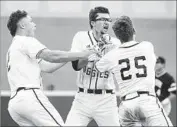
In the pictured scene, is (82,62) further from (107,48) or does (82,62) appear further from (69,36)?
(69,36)

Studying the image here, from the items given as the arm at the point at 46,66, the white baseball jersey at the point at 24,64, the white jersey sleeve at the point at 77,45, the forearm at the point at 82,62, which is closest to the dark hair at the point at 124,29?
the forearm at the point at 82,62

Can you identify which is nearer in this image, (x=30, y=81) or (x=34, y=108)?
(x=34, y=108)

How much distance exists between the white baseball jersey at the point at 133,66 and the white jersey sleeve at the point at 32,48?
929mm

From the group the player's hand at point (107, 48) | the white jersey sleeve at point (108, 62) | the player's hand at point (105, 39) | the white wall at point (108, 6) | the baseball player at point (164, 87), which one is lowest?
the baseball player at point (164, 87)

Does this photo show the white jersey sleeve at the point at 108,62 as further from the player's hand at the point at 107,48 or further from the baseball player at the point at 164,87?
the baseball player at the point at 164,87

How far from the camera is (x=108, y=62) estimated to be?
5.99 m

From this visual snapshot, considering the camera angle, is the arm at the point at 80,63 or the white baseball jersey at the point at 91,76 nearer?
the arm at the point at 80,63

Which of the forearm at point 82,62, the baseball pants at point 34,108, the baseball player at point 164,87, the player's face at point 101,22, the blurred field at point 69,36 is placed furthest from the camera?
the blurred field at point 69,36

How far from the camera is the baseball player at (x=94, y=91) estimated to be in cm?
636

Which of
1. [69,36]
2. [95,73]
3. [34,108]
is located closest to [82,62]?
[95,73]

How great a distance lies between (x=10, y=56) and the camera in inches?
220

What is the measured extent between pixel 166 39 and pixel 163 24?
0.43m

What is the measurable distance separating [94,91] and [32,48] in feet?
4.29

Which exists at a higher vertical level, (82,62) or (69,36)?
(82,62)
